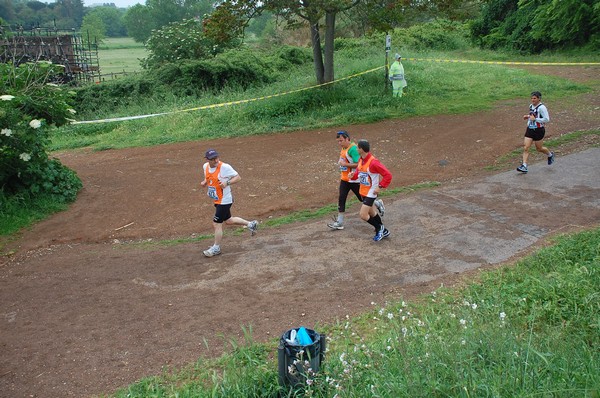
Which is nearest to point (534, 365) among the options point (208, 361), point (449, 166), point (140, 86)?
point (208, 361)

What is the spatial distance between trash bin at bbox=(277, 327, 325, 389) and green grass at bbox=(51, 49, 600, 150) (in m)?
12.1

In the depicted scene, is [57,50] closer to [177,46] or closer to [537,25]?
[177,46]

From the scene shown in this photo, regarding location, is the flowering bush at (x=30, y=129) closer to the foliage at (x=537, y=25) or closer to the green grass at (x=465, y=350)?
the green grass at (x=465, y=350)

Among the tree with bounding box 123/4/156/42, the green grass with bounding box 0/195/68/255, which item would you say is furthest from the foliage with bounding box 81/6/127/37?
the green grass with bounding box 0/195/68/255

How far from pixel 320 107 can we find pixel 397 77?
8.40 feet

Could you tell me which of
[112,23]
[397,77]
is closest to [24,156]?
[397,77]

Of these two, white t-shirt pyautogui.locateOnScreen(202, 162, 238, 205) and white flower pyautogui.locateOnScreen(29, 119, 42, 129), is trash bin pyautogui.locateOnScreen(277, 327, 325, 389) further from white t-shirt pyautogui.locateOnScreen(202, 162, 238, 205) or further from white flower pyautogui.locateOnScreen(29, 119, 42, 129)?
white flower pyautogui.locateOnScreen(29, 119, 42, 129)

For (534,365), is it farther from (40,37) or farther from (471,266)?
(40,37)

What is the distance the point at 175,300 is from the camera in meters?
7.62

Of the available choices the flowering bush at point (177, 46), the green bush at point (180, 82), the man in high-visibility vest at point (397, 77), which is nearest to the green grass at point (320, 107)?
the man in high-visibility vest at point (397, 77)

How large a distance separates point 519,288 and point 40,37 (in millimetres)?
33471

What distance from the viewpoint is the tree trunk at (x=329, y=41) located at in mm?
17731

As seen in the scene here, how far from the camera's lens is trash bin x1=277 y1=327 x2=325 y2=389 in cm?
461

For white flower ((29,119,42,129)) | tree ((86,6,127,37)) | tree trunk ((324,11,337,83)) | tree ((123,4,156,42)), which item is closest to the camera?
white flower ((29,119,42,129))
